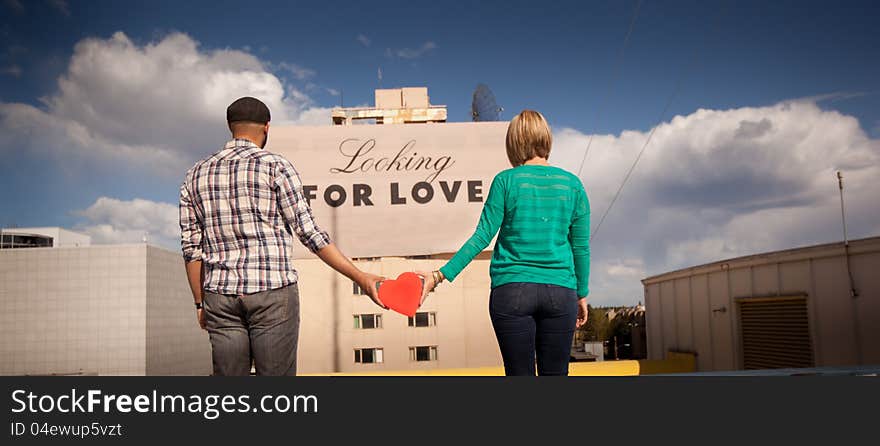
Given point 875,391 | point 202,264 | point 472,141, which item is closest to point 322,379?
point 202,264

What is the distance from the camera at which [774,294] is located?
13.2m

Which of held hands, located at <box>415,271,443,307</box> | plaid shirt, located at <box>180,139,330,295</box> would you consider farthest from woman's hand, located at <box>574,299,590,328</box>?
plaid shirt, located at <box>180,139,330,295</box>

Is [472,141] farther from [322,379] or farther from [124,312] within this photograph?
[124,312]

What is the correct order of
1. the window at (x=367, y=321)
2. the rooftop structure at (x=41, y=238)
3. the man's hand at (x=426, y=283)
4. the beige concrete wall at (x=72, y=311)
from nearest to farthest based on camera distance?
the man's hand at (x=426, y=283) < the window at (x=367, y=321) < the beige concrete wall at (x=72, y=311) < the rooftop structure at (x=41, y=238)

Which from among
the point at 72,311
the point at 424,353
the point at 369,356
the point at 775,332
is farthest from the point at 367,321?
the point at 72,311

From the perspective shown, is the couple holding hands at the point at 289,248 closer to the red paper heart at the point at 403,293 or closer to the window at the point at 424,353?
the red paper heart at the point at 403,293

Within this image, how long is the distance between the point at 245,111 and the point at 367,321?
62.5 ft

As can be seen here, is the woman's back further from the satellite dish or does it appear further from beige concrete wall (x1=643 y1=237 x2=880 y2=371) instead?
the satellite dish

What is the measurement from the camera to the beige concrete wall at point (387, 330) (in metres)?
20.5

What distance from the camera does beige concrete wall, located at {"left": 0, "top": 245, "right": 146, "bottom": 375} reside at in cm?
3550

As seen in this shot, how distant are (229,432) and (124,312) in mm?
→ 39749

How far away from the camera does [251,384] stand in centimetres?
167

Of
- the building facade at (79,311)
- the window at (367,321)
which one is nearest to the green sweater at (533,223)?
the window at (367,321)

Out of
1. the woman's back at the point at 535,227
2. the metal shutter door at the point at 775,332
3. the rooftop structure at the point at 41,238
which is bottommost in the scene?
the metal shutter door at the point at 775,332
